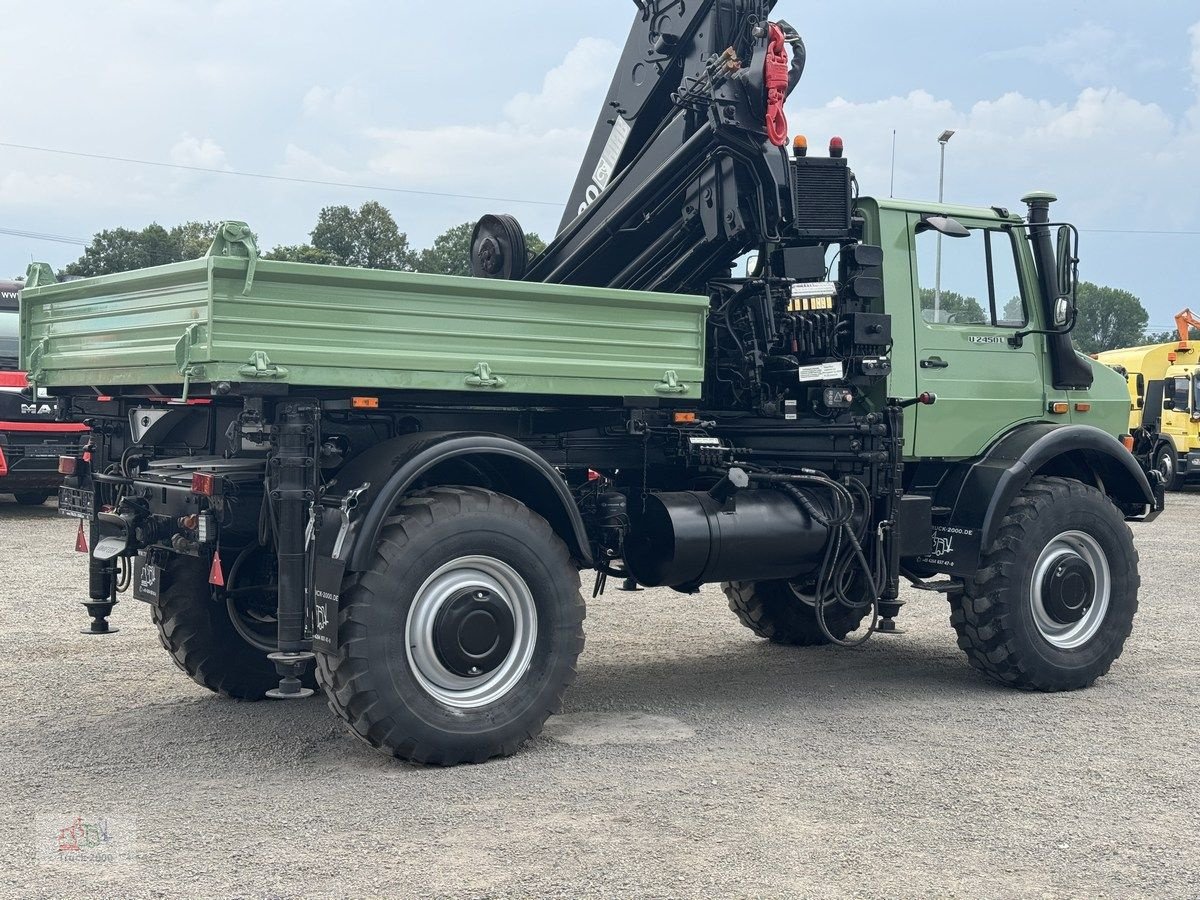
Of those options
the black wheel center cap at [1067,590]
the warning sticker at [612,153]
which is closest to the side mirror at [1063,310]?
the black wheel center cap at [1067,590]

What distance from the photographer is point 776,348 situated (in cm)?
779

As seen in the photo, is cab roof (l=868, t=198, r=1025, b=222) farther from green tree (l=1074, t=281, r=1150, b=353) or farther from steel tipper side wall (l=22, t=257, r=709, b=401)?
green tree (l=1074, t=281, r=1150, b=353)

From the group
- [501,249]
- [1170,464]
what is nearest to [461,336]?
[501,249]

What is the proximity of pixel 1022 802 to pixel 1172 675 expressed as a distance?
3.39 m

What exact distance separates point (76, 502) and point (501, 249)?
10.5 feet

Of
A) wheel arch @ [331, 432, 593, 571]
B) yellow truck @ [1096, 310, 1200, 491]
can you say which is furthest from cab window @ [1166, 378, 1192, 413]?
wheel arch @ [331, 432, 593, 571]

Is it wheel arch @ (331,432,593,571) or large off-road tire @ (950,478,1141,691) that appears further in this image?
large off-road tire @ (950,478,1141,691)

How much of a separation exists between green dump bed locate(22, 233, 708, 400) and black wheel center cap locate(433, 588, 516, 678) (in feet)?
3.17

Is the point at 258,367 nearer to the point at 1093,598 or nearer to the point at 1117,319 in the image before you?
the point at 1093,598

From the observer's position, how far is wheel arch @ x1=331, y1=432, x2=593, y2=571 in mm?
5797

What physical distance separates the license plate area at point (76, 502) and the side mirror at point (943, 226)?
16.0 ft

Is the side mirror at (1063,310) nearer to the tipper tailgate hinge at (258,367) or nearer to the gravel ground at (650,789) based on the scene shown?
the gravel ground at (650,789)

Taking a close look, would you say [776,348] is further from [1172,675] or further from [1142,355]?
[1142,355]

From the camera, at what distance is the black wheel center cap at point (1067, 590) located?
790cm
